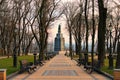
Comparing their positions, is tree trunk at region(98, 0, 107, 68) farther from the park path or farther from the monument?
the monument

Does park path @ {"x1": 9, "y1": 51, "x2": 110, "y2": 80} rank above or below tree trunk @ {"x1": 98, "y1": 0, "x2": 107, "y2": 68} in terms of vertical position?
below

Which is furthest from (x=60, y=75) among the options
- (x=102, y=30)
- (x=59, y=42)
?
(x=59, y=42)

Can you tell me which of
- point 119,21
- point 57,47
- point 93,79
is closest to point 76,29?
point 119,21

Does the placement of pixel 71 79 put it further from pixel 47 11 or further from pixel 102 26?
pixel 47 11

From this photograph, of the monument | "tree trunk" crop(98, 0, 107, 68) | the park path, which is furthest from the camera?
the monument

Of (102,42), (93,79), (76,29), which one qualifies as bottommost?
(93,79)

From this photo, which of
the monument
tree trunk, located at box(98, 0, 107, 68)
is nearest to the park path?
tree trunk, located at box(98, 0, 107, 68)

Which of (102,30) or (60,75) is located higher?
(102,30)

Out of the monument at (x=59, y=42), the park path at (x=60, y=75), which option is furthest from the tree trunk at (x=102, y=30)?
the monument at (x=59, y=42)

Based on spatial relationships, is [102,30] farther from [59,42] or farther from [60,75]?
[59,42]

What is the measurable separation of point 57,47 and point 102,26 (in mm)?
88930

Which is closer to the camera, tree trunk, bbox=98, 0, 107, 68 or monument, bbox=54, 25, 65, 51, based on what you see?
tree trunk, bbox=98, 0, 107, 68

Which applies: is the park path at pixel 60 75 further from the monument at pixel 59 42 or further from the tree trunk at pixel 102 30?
the monument at pixel 59 42

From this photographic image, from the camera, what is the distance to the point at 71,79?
70.2ft
